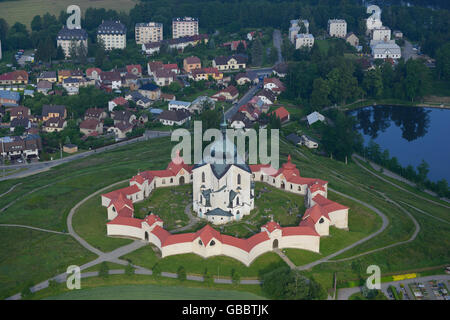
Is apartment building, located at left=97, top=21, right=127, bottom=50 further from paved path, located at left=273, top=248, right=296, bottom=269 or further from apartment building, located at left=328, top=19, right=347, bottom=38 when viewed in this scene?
paved path, located at left=273, top=248, right=296, bottom=269

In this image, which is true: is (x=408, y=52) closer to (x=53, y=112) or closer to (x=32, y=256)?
(x=53, y=112)

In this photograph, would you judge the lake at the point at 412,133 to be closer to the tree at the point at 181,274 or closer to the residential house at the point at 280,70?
the residential house at the point at 280,70

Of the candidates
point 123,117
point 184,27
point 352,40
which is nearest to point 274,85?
point 123,117

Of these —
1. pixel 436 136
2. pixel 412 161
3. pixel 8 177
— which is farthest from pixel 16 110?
pixel 436 136

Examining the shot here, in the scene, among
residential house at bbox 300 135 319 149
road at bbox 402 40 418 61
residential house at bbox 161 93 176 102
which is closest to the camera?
residential house at bbox 300 135 319 149

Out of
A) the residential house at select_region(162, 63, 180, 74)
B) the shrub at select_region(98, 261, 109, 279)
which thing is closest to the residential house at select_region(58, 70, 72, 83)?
the residential house at select_region(162, 63, 180, 74)

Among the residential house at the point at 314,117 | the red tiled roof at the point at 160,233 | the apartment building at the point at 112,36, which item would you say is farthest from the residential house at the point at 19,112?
the red tiled roof at the point at 160,233
